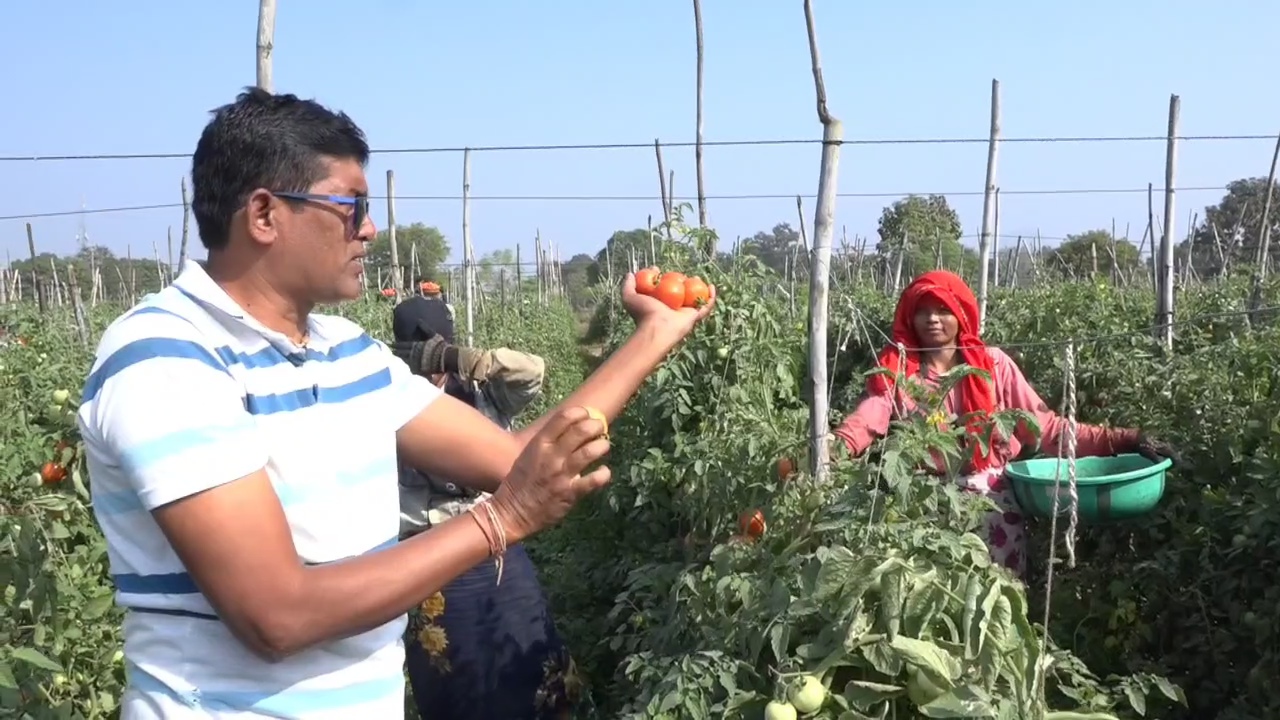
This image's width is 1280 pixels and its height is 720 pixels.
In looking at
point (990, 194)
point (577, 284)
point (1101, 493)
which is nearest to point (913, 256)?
point (990, 194)

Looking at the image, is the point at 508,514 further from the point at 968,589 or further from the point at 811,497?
the point at 811,497

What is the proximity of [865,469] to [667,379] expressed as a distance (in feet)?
5.34

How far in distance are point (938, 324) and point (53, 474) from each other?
2509 mm

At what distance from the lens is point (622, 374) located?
161 cm

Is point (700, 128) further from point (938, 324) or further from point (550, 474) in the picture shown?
point (550, 474)

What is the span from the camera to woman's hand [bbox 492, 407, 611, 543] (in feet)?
3.87

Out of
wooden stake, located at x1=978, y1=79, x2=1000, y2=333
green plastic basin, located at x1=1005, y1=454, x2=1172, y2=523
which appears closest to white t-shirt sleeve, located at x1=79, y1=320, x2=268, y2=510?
green plastic basin, located at x1=1005, y1=454, x2=1172, y2=523

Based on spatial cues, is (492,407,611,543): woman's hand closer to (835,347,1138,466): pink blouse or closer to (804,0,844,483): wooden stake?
(804,0,844,483): wooden stake

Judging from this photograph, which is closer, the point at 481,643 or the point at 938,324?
the point at 481,643

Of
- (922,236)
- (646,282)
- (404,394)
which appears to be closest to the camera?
(404,394)

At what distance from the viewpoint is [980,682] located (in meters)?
1.74

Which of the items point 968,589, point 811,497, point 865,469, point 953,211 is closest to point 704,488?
point 811,497

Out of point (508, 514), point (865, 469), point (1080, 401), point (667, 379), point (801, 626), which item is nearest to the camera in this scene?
point (508, 514)

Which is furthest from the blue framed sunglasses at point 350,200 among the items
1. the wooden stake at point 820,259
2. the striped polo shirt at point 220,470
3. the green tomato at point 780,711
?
the wooden stake at point 820,259
